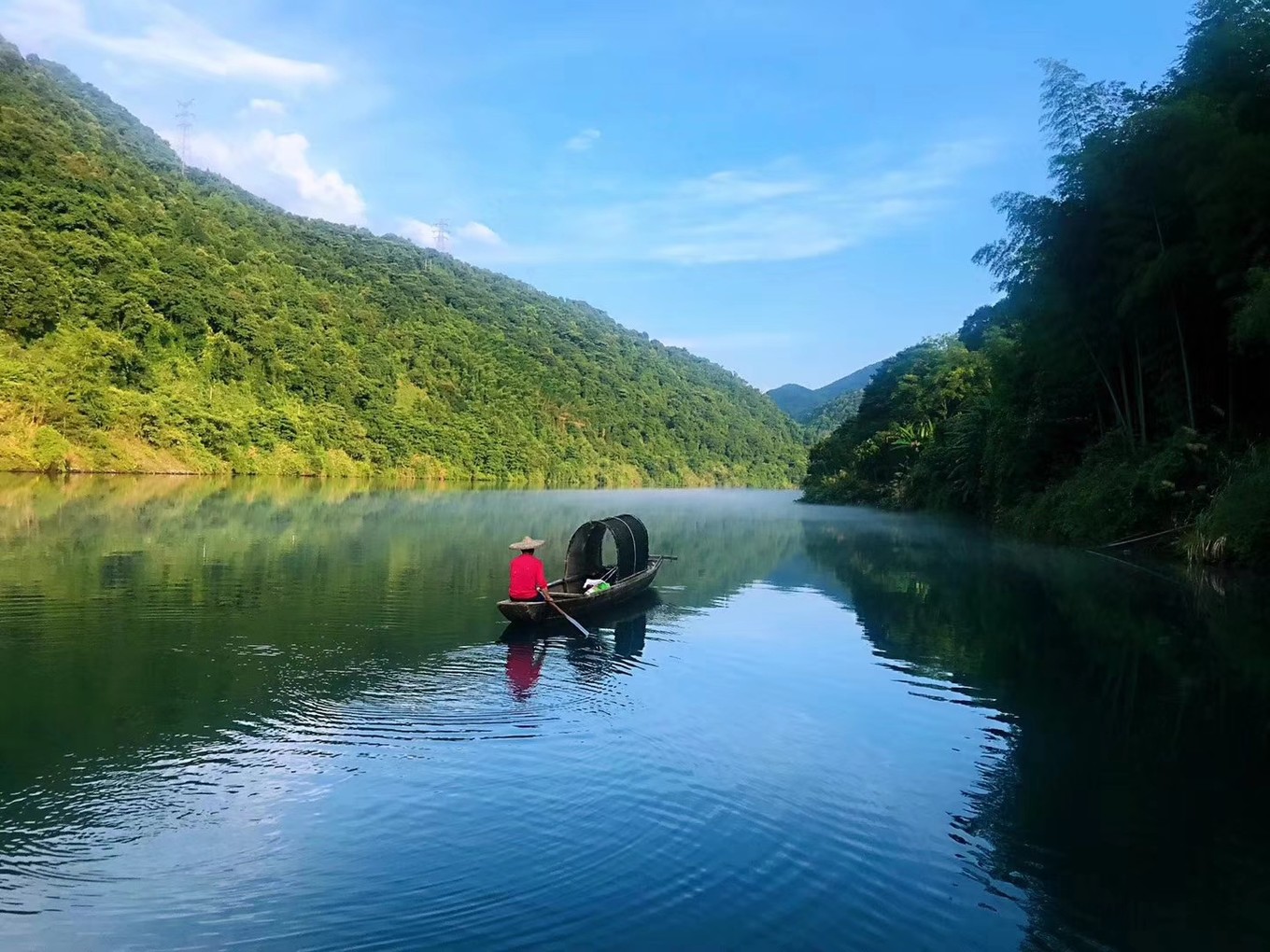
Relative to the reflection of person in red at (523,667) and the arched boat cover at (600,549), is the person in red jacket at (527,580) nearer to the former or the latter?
the reflection of person in red at (523,667)

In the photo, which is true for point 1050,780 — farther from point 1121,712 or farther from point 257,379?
point 257,379

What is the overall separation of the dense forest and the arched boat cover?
1269 cm

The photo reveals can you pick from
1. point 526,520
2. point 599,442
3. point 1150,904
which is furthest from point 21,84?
point 1150,904

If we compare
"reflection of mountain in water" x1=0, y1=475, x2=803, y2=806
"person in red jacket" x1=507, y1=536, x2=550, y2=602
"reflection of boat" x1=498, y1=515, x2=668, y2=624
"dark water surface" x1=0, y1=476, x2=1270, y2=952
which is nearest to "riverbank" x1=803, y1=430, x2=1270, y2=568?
"dark water surface" x1=0, y1=476, x2=1270, y2=952

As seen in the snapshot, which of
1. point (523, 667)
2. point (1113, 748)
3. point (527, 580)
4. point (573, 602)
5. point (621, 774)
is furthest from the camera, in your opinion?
point (573, 602)

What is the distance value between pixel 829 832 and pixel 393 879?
3.17 metres

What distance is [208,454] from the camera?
68.2 m

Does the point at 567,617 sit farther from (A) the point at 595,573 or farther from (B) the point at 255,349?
(B) the point at 255,349

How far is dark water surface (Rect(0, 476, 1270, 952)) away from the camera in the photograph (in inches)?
214

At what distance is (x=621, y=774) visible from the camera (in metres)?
7.91

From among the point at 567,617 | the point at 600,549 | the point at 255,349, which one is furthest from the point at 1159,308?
the point at 255,349

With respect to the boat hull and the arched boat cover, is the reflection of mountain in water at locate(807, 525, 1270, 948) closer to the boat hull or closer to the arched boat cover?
the boat hull

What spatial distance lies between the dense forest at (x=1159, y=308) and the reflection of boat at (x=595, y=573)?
41.7 feet

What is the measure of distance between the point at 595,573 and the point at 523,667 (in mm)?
6853
